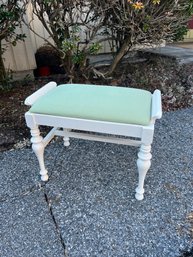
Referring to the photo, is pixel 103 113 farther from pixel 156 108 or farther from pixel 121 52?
pixel 121 52

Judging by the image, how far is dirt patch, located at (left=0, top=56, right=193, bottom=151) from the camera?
95.0 inches

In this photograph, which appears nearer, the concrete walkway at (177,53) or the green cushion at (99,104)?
the green cushion at (99,104)

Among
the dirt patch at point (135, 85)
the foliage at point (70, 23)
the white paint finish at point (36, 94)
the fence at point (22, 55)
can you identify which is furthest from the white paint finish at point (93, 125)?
the fence at point (22, 55)

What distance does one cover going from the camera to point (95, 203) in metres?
1.55

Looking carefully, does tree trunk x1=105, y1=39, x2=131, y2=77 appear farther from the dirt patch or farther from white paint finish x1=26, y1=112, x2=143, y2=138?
white paint finish x1=26, y1=112, x2=143, y2=138

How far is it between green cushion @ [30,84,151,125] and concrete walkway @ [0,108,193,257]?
0.59 metres

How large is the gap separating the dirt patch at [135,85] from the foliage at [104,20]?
0.52 m

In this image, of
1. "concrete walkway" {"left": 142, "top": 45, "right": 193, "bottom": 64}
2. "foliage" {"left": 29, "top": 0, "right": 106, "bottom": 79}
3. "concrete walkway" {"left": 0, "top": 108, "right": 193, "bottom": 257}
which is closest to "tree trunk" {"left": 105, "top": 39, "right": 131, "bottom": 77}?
"foliage" {"left": 29, "top": 0, "right": 106, "bottom": 79}

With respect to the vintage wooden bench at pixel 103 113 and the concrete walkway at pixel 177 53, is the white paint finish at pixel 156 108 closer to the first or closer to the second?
the vintage wooden bench at pixel 103 113

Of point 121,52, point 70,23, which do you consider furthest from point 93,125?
point 121,52

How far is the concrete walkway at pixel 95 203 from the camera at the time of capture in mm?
1301

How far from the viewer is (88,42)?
256 cm

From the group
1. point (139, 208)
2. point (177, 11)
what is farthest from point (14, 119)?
point (177, 11)

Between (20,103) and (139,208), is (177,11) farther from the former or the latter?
(139,208)
